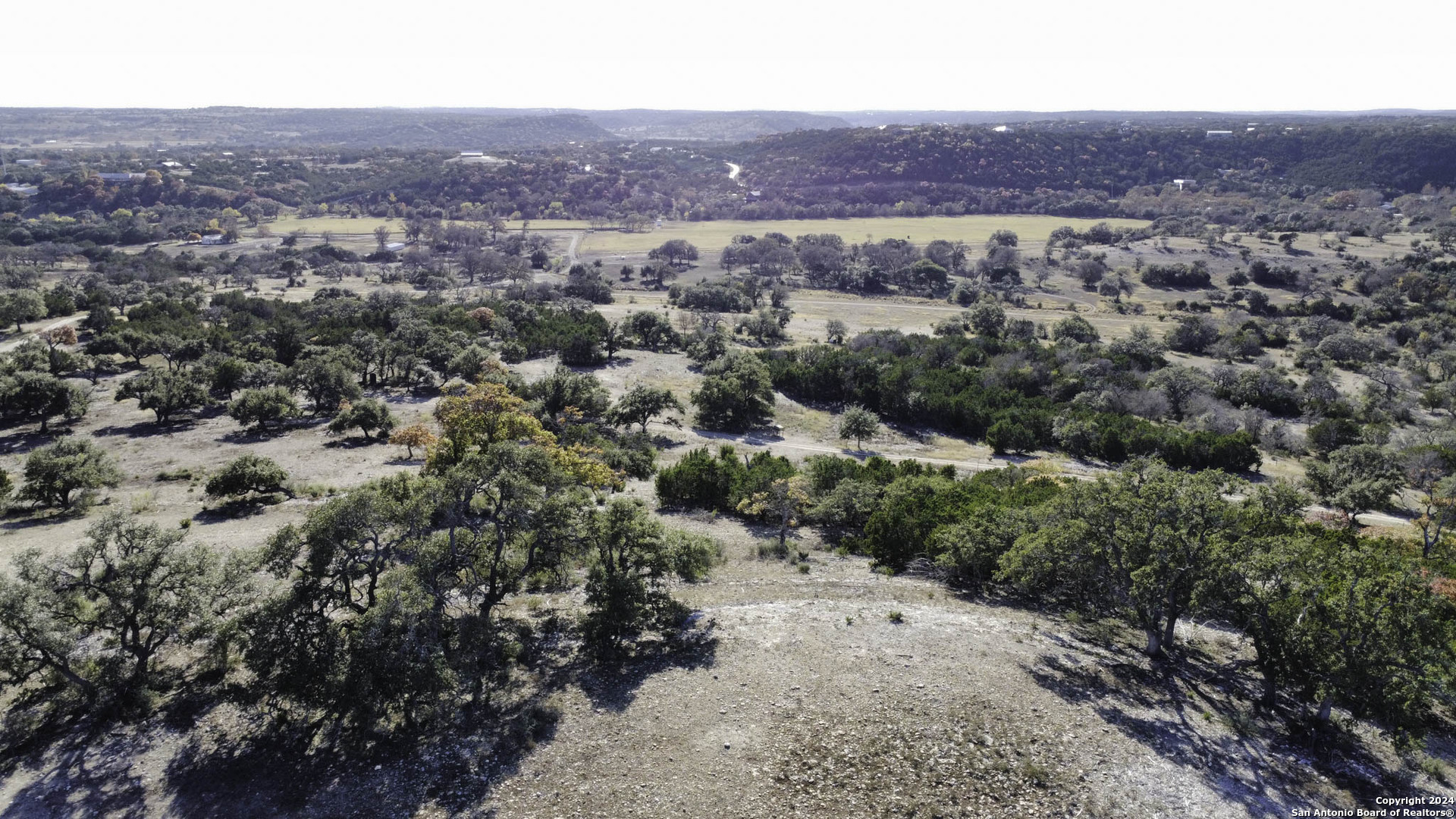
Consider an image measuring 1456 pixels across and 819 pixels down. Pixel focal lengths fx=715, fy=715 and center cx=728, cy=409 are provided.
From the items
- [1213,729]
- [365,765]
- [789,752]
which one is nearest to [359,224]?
[365,765]

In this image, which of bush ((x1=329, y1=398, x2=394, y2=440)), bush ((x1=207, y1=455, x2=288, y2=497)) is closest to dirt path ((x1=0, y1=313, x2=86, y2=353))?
bush ((x1=329, y1=398, x2=394, y2=440))

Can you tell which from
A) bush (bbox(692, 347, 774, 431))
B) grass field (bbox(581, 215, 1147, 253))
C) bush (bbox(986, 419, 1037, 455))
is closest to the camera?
bush (bbox(986, 419, 1037, 455))

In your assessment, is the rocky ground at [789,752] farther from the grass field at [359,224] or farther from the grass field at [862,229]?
the grass field at [359,224]

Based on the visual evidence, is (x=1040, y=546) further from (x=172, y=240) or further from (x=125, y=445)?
(x=172, y=240)

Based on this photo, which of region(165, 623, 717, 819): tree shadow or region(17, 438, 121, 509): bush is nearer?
region(165, 623, 717, 819): tree shadow
